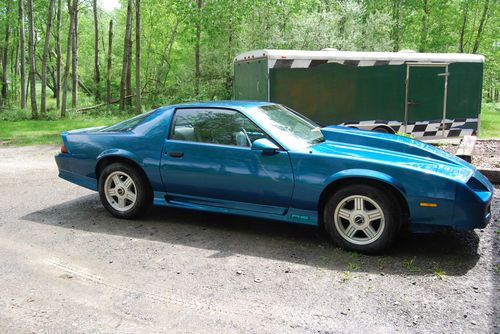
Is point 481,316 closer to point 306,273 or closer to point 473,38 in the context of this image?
point 306,273

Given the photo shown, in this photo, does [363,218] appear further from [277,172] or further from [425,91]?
[425,91]

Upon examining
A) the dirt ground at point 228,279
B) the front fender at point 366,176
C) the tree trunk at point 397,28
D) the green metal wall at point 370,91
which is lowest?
the dirt ground at point 228,279

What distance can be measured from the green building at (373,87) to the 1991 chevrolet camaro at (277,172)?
4.27m

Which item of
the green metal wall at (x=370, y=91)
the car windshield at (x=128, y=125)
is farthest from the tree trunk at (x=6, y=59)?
the car windshield at (x=128, y=125)

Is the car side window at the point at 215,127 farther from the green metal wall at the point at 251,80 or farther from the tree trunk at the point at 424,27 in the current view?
the tree trunk at the point at 424,27

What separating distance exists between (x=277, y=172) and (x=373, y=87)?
22.0ft

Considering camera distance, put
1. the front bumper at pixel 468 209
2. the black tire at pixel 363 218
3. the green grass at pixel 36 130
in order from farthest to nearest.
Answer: the green grass at pixel 36 130 < the black tire at pixel 363 218 < the front bumper at pixel 468 209

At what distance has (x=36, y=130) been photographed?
16.4m

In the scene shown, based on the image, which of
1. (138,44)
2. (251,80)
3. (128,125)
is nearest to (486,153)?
(251,80)

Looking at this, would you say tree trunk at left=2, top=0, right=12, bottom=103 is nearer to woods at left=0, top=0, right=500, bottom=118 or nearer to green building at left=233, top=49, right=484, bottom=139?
woods at left=0, top=0, right=500, bottom=118

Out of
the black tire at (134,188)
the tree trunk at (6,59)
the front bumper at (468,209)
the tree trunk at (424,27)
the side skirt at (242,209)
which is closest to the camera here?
the front bumper at (468,209)

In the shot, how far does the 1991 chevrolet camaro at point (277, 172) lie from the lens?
4309mm

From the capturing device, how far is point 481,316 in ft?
10.8

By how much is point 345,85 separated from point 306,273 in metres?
7.11
